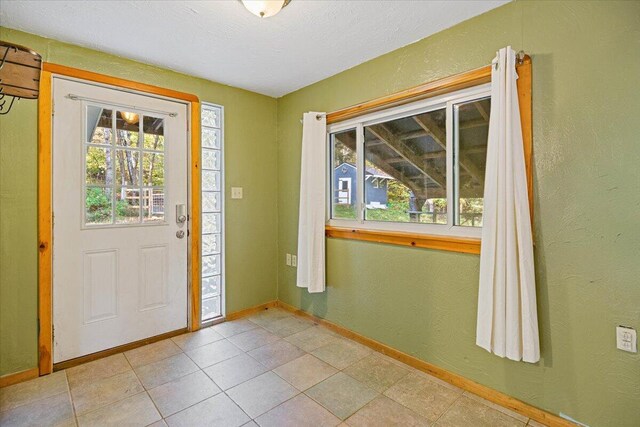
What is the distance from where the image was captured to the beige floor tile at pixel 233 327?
275 cm

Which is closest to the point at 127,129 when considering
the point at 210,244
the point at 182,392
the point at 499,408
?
the point at 210,244

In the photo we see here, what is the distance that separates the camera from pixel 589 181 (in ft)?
4.98

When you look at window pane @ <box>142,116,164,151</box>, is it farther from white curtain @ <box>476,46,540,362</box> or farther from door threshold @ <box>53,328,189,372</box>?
white curtain @ <box>476,46,540,362</box>

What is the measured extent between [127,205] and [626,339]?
Result: 10.2ft

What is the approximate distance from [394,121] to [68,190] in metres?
2.39

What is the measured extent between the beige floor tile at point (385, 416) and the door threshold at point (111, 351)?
1.73 m

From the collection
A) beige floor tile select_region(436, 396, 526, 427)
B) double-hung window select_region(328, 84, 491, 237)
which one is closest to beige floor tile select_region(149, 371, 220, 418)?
beige floor tile select_region(436, 396, 526, 427)

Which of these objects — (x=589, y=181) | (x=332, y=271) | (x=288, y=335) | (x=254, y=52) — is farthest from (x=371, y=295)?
(x=254, y=52)

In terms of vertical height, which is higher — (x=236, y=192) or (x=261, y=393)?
(x=236, y=192)

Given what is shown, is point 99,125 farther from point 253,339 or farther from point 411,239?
point 411,239

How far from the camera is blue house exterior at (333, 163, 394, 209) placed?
8.24 ft

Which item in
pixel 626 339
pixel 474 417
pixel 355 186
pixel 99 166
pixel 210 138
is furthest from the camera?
pixel 210 138

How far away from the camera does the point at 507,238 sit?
1.62 meters

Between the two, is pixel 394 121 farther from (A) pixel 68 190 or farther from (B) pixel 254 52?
(A) pixel 68 190
